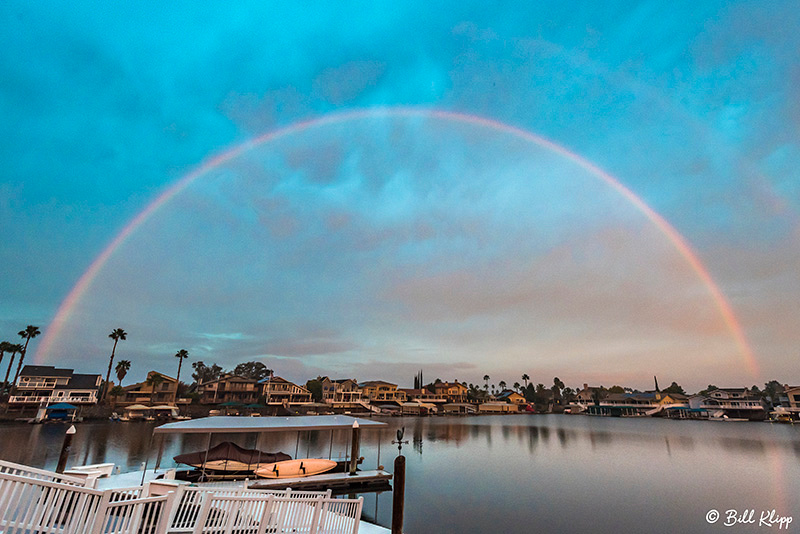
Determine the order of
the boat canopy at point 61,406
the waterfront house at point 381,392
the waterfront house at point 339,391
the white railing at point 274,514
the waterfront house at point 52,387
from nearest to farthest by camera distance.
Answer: the white railing at point 274,514 → the boat canopy at point 61,406 → the waterfront house at point 52,387 → the waterfront house at point 339,391 → the waterfront house at point 381,392

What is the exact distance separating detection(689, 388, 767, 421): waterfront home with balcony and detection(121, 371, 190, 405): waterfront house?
133m

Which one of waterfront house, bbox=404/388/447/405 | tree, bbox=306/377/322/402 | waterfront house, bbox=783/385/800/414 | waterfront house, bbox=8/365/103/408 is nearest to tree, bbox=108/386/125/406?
waterfront house, bbox=8/365/103/408

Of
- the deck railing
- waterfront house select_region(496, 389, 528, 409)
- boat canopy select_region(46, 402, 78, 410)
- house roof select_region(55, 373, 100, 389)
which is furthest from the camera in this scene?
waterfront house select_region(496, 389, 528, 409)

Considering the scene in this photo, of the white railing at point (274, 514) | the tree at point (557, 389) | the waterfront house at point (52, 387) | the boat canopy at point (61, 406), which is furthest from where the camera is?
the tree at point (557, 389)

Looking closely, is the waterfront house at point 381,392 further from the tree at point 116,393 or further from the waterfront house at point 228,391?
the tree at point 116,393

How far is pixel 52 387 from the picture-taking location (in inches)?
2815

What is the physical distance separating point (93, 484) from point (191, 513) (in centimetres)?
260

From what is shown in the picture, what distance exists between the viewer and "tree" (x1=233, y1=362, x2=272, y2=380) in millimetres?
126900

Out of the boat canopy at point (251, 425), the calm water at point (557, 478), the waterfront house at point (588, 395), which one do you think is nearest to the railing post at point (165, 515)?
the boat canopy at point (251, 425)

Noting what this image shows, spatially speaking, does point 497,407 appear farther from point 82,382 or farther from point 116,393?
point 82,382

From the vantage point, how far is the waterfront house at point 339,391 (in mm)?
95500

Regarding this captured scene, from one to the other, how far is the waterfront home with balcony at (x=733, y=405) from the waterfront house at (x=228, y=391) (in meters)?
118

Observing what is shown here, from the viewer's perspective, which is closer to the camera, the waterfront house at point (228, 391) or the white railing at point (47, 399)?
the white railing at point (47, 399)

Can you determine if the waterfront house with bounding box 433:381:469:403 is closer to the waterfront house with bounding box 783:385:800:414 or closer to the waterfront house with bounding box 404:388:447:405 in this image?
the waterfront house with bounding box 404:388:447:405
